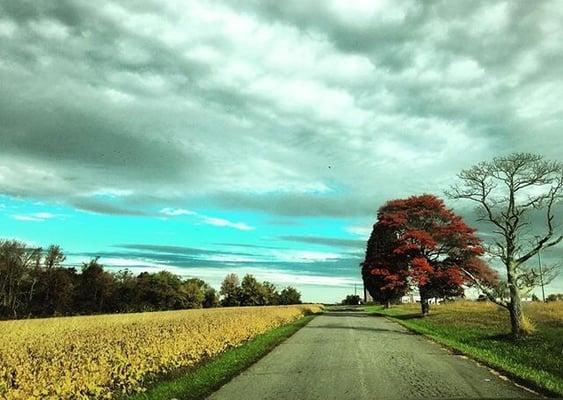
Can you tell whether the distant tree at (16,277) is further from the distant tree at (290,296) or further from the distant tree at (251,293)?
the distant tree at (290,296)

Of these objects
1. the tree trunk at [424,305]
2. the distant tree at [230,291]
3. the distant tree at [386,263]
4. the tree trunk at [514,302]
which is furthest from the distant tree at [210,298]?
the tree trunk at [514,302]

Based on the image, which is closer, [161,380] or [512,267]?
[161,380]

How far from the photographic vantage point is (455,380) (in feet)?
37.8

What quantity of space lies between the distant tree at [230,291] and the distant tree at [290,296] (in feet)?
64.0

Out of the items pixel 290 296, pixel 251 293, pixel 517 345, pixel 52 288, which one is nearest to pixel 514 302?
pixel 517 345

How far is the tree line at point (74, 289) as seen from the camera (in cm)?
7381

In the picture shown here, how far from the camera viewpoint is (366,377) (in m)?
11.9

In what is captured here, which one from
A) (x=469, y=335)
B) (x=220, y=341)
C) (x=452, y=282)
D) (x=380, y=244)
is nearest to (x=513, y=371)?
(x=220, y=341)

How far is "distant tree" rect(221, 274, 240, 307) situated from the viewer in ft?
433

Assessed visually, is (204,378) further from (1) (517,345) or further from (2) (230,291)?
(2) (230,291)

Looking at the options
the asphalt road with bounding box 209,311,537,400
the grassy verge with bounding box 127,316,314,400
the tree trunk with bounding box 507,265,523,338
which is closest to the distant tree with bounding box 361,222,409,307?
the tree trunk with bounding box 507,265,523,338

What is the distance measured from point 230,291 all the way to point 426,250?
93042 millimetres

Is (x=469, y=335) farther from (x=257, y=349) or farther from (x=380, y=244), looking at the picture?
(x=380, y=244)

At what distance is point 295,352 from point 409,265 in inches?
1160
